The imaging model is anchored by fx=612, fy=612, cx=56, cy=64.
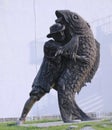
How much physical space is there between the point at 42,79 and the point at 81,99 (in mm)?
6380

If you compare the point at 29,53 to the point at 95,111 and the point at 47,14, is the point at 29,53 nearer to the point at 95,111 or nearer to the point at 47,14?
the point at 47,14

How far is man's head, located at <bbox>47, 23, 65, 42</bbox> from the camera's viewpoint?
6.68 m

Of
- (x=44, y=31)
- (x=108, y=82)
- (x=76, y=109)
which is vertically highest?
(x=44, y=31)

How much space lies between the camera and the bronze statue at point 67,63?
6625 millimetres

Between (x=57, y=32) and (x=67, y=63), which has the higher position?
(x=57, y=32)

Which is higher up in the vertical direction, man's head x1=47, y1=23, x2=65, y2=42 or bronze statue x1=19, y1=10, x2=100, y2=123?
man's head x1=47, y1=23, x2=65, y2=42

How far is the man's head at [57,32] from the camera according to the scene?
21.9 feet

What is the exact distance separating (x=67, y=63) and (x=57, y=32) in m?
0.36

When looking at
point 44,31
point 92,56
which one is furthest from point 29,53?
point 92,56

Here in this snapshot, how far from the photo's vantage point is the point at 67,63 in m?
6.72

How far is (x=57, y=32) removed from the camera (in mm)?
6680

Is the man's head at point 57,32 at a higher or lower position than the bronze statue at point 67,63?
higher

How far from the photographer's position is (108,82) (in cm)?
1338

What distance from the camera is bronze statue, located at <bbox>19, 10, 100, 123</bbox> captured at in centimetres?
662
